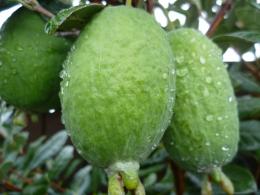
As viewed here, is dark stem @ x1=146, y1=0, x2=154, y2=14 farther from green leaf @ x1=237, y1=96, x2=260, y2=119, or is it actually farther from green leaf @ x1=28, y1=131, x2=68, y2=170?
green leaf @ x1=28, y1=131, x2=68, y2=170

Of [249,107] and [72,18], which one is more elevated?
[72,18]

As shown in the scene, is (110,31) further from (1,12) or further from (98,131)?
(1,12)

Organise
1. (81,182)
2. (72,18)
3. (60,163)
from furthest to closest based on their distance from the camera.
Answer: (81,182) < (60,163) < (72,18)

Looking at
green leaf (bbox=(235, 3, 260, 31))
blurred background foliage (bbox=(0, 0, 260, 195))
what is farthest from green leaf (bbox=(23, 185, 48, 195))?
green leaf (bbox=(235, 3, 260, 31))

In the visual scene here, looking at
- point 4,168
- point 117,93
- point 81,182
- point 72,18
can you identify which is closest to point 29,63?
point 72,18

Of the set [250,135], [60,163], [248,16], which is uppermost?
[248,16]

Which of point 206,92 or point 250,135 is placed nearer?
point 206,92

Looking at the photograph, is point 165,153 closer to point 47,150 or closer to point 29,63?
point 47,150

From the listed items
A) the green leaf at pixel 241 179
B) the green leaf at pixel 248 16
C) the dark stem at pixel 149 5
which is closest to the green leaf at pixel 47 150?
the green leaf at pixel 241 179

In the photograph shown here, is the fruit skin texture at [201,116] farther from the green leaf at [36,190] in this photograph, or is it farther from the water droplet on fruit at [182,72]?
the green leaf at [36,190]
